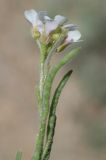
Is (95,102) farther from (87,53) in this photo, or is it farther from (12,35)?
(12,35)

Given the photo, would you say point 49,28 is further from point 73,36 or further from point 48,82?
point 48,82

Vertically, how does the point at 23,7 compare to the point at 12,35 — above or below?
above

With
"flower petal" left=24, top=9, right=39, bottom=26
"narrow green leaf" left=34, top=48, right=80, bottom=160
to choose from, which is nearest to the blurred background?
"flower petal" left=24, top=9, right=39, bottom=26

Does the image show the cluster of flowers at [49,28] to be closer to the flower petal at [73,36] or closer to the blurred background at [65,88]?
the flower petal at [73,36]

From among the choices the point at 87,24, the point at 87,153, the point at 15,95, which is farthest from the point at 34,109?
the point at 87,24

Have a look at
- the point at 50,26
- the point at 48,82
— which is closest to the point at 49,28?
the point at 50,26

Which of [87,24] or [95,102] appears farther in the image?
[87,24]

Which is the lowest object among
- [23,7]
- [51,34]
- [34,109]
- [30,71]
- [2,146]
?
[51,34]

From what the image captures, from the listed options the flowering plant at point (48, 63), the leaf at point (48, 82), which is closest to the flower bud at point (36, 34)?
the flowering plant at point (48, 63)

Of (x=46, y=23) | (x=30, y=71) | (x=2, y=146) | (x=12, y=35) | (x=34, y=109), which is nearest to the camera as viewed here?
(x=46, y=23)
